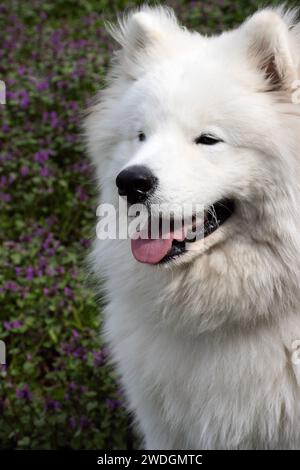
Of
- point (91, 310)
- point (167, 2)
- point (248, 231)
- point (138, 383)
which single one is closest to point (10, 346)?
point (91, 310)

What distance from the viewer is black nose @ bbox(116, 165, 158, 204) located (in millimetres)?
2713

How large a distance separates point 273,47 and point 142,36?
0.69 meters

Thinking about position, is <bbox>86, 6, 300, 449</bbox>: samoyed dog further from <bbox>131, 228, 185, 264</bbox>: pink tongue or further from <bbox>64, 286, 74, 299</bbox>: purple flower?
<bbox>64, 286, 74, 299</bbox>: purple flower

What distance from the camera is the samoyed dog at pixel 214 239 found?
2805mm

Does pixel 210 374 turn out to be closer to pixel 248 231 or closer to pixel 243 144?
pixel 248 231

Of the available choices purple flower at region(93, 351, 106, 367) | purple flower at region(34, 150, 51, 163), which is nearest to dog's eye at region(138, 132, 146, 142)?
purple flower at region(93, 351, 106, 367)

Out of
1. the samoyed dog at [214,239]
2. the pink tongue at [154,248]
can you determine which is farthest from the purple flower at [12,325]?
the pink tongue at [154,248]

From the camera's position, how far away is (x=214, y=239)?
9.47 ft

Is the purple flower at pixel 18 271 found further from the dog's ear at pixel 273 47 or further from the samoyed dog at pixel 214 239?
the dog's ear at pixel 273 47

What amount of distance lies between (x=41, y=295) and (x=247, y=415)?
194 cm

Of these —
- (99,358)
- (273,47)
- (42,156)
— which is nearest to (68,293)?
(99,358)

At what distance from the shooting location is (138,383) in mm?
3230

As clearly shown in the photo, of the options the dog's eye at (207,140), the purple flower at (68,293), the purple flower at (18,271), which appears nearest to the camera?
the dog's eye at (207,140)

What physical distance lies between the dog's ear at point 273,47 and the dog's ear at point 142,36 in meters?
0.44
